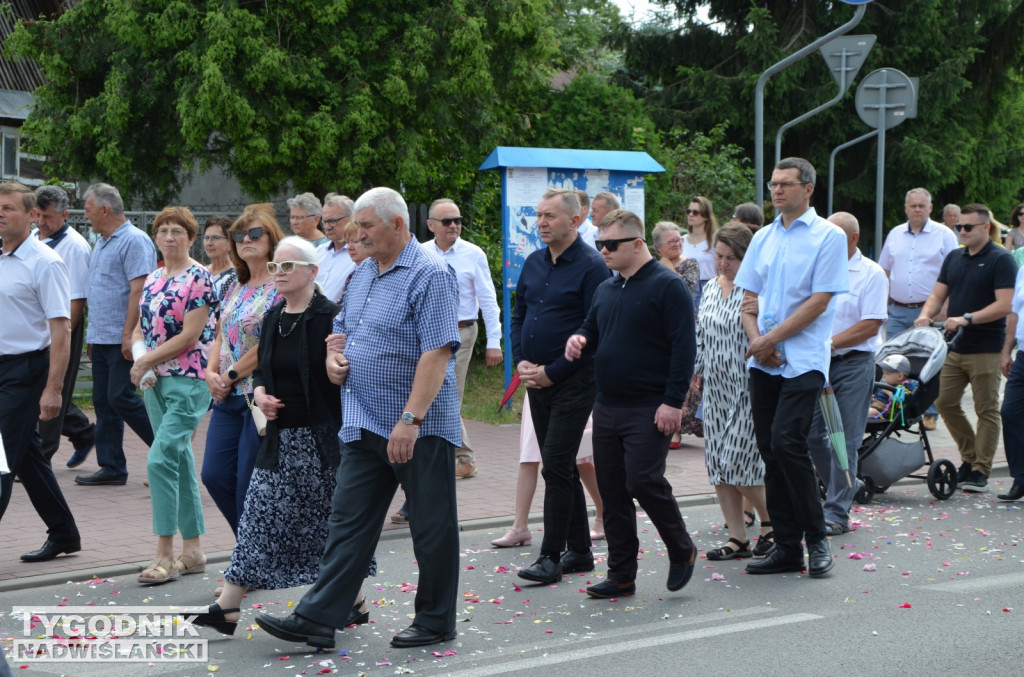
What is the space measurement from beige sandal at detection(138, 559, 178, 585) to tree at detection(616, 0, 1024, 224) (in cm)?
2384

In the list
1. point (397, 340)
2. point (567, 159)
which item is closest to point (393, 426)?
point (397, 340)

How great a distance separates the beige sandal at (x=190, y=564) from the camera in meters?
7.11

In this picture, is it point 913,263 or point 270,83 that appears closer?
point 913,263

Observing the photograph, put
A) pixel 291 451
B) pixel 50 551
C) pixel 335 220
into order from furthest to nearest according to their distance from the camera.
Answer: pixel 335 220
pixel 50 551
pixel 291 451

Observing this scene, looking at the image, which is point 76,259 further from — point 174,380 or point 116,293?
point 174,380

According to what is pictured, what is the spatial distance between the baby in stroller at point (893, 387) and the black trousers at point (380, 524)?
14.6ft

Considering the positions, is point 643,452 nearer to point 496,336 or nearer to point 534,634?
point 534,634

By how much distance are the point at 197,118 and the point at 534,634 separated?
39.3 feet

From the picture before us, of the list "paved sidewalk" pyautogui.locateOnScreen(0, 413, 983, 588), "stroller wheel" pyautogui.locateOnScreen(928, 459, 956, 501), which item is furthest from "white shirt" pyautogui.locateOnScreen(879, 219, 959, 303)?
"stroller wheel" pyautogui.locateOnScreen(928, 459, 956, 501)

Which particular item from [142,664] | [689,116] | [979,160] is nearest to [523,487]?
[142,664]

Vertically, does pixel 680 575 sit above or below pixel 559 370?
below

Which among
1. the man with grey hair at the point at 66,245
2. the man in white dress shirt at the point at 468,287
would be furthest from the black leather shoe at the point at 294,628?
the man in white dress shirt at the point at 468,287

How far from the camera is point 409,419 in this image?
215 inches

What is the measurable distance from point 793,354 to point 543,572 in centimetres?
172
